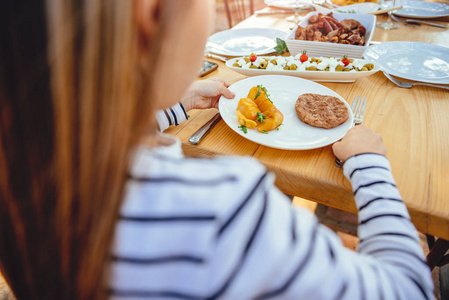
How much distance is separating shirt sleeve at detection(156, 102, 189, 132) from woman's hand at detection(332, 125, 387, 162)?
0.45 metres

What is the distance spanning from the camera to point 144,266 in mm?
378

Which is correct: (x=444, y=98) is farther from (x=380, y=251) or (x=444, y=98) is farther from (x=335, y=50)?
(x=380, y=251)

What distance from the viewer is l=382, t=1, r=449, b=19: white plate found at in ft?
6.09

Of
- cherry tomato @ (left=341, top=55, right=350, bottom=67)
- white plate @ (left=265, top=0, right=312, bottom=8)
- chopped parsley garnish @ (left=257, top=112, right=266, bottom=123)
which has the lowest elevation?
chopped parsley garnish @ (left=257, top=112, right=266, bottom=123)

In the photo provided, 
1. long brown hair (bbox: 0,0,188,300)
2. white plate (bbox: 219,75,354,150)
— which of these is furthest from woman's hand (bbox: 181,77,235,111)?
long brown hair (bbox: 0,0,188,300)

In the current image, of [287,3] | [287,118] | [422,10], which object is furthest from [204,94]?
[422,10]

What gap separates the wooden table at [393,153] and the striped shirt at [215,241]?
1.03 feet

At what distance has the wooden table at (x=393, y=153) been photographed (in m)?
0.66

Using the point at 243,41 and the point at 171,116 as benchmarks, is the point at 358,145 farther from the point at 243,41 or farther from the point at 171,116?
the point at 243,41

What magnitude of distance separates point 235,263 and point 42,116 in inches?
11.3

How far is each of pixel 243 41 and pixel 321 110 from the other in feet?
2.68

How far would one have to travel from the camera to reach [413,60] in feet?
4.13

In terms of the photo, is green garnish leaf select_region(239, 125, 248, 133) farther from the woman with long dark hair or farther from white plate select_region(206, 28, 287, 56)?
white plate select_region(206, 28, 287, 56)

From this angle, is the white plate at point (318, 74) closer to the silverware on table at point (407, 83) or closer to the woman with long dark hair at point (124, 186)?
the silverware on table at point (407, 83)
